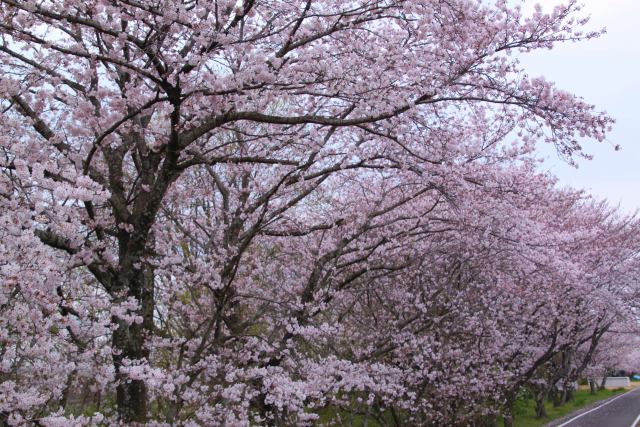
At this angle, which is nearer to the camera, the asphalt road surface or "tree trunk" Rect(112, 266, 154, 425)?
"tree trunk" Rect(112, 266, 154, 425)

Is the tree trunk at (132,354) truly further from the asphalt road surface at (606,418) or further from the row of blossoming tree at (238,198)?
the asphalt road surface at (606,418)

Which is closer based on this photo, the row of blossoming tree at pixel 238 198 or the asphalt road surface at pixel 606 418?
the row of blossoming tree at pixel 238 198

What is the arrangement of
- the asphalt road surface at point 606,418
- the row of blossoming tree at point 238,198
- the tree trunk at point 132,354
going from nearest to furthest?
the row of blossoming tree at point 238,198 < the tree trunk at point 132,354 < the asphalt road surface at point 606,418

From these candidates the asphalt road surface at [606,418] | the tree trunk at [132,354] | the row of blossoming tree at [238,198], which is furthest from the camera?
the asphalt road surface at [606,418]

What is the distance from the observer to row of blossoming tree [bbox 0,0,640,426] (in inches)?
170

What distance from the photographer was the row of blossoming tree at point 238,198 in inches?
170

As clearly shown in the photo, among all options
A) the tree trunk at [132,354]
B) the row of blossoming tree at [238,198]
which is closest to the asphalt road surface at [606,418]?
the row of blossoming tree at [238,198]

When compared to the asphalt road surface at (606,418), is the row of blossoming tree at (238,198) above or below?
above

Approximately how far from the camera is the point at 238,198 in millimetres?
10172

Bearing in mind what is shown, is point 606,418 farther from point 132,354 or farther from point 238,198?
point 132,354

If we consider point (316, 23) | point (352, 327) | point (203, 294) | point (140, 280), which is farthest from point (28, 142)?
point (352, 327)

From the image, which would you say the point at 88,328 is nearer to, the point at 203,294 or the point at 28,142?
the point at 28,142

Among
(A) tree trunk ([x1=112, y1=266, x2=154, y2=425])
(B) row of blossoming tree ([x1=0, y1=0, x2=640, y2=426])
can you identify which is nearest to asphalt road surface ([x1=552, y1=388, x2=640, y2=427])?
(B) row of blossoming tree ([x1=0, y1=0, x2=640, y2=426])

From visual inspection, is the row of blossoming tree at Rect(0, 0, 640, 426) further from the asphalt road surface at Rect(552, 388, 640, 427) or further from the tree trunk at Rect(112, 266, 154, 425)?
the asphalt road surface at Rect(552, 388, 640, 427)
